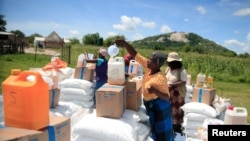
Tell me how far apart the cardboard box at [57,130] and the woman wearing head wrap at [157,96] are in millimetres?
862

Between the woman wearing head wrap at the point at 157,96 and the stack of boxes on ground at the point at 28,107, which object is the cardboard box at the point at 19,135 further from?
the woman wearing head wrap at the point at 157,96

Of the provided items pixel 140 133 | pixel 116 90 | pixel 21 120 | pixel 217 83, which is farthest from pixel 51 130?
pixel 217 83

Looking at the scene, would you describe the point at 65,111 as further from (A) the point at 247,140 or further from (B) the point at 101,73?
(A) the point at 247,140

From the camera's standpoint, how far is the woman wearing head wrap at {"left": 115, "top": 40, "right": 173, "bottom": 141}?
2.20 m

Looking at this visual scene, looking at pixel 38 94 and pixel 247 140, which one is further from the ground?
pixel 38 94

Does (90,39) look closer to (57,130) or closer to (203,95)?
(203,95)

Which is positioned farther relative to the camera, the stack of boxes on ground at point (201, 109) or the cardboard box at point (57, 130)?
the stack of boxes on ground at point (201, 109)

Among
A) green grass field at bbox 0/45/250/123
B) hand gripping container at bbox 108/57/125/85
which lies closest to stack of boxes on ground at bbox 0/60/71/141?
hand gripping container at bbox 108/57/125/85

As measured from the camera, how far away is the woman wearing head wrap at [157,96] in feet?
7.22

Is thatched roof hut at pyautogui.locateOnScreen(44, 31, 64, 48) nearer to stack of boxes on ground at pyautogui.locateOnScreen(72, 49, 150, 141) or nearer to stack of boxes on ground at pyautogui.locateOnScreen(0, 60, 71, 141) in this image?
stack of boxes on ground at pyautogui.locateOnScreen(72, 49, 150, 141)

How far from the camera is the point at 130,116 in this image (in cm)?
235

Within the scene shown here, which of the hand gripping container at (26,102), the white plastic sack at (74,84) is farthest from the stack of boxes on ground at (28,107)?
the white plastic sack at (74,84)

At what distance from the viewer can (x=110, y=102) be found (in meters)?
2.20

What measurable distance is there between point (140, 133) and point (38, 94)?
4.44 feet
